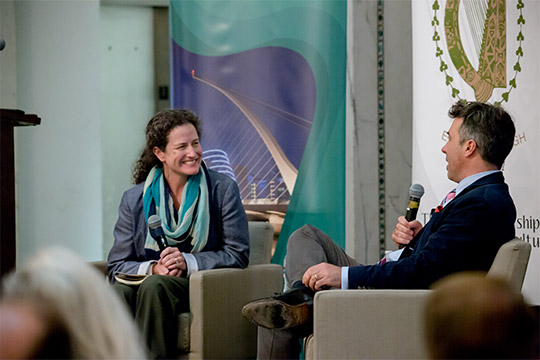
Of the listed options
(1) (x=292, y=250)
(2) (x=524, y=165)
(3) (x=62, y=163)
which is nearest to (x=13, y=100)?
(3) (x=62, y=163)

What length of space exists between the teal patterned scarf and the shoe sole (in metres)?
0.80

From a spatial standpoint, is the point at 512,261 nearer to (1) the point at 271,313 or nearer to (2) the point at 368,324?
(2) the point at 368,324

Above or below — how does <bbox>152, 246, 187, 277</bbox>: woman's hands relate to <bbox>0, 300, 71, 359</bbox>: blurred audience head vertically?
below

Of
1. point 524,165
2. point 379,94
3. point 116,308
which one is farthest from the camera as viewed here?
point 379,94

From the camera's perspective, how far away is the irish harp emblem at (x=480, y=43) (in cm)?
356

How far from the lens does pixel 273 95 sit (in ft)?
16.1

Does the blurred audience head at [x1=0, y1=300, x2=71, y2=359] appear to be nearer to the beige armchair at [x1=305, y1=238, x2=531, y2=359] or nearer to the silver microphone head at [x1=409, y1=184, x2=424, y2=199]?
the beige armchair at [x1=305, y1=238, x2=531, y2=359]

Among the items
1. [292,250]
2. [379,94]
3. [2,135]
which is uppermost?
[379,94]

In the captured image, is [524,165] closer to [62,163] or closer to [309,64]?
[309,64]

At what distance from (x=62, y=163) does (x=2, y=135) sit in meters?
3.01

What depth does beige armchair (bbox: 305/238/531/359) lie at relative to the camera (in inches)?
98.0

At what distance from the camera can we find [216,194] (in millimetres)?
3539

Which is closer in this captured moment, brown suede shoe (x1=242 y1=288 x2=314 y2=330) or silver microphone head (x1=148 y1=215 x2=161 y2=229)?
brown suede shoe (x1=242 y1=288 x2=314 y2=330)

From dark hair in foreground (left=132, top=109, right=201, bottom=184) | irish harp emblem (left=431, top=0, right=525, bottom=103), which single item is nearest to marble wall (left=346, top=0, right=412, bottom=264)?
irish harp emblem (left=431, top=0, right=525, bottom=103)
